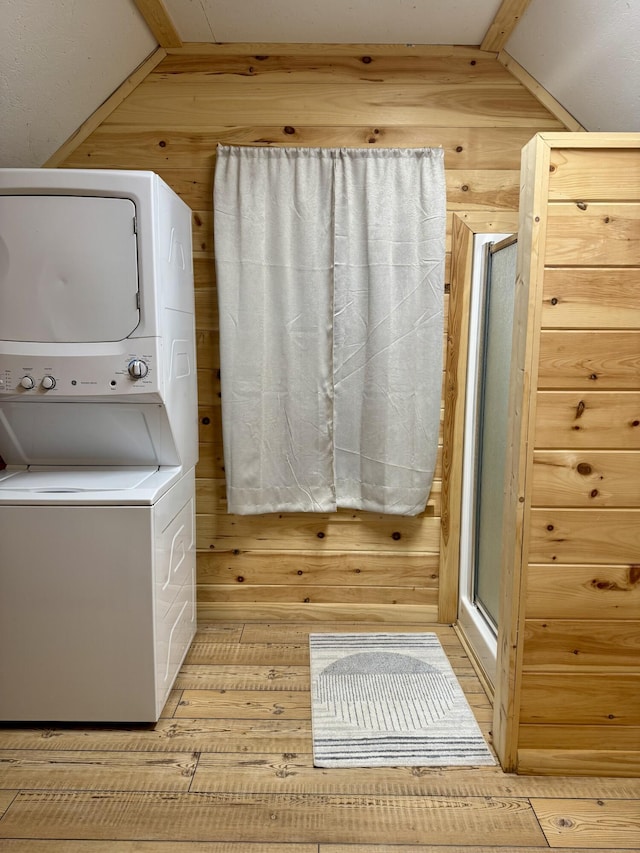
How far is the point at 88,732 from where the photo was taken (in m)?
2.07

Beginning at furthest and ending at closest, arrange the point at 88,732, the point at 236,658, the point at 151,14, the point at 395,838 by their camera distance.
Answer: the point at 236,658
the point at 151,14
the point at 88,732
the point at 395,838

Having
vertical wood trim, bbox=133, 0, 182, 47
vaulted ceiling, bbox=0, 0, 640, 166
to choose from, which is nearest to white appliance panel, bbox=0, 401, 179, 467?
vaulted ceiling, bbox=0, 0, 640, 166

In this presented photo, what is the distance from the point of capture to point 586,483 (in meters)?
1.81

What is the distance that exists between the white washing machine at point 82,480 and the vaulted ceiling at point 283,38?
0.42m

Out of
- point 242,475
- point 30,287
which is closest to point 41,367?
point 30,287

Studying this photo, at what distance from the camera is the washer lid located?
202cm

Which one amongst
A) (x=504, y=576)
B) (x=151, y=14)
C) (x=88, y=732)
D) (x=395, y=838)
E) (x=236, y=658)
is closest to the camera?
(x=395, y=838)

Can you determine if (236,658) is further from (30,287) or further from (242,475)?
(30,287)

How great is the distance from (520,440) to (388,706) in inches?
41.7

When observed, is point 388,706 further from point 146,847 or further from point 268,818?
point 146,847

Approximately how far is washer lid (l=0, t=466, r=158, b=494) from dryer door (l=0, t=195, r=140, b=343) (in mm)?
454

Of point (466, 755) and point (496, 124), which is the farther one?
point (496, 124)

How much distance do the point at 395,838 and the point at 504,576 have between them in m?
0.75

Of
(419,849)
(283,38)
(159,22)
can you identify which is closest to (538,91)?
(283,38)
